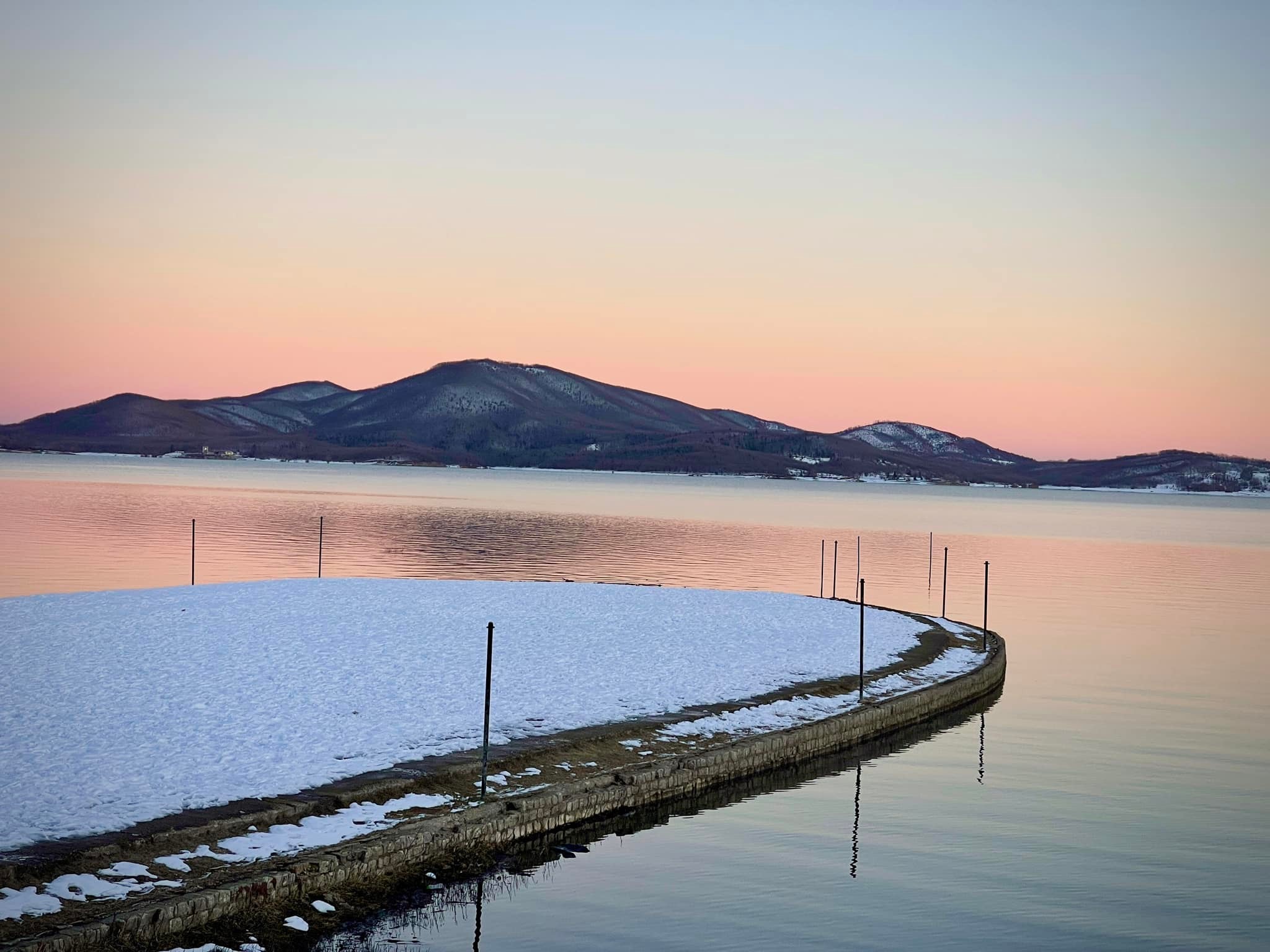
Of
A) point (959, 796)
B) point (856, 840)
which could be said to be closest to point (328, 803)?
point (856, 840)

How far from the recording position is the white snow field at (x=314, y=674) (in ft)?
40.6

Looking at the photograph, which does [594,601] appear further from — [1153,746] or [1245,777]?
[1245,777]

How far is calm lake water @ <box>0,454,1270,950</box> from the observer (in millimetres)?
11953

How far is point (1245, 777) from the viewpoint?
18.9 m

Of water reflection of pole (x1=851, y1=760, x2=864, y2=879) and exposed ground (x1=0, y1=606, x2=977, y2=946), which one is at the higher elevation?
exposed ground (x1=0, y1=606, x2=977, y2=946)

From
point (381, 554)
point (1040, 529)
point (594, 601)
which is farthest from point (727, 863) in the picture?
point (1040, 529)

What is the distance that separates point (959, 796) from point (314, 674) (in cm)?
974

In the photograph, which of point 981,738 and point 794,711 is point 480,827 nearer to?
point 794,711

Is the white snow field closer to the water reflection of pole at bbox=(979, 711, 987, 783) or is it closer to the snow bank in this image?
the snow bank

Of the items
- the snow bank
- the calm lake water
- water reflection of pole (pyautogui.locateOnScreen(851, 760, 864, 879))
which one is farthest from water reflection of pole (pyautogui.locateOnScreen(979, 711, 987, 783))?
water reflection of pole (pyautogui.locateOnScreen(851, 760, 864, 879))

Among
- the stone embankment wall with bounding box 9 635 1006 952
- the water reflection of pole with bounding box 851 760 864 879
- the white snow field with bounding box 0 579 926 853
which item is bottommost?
the water reflection of pole with bounding box 851 760 864 879

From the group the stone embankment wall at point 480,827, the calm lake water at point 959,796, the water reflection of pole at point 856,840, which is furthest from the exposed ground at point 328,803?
the water reflection of pole at point 856,840

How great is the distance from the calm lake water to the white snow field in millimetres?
2676

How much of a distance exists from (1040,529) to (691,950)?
106172mm
